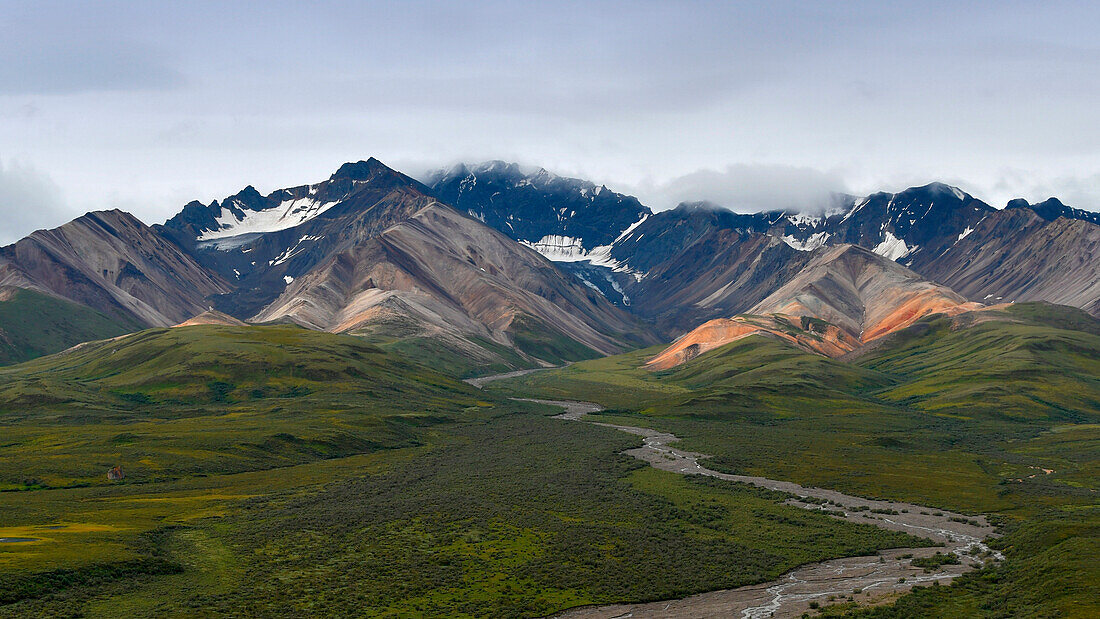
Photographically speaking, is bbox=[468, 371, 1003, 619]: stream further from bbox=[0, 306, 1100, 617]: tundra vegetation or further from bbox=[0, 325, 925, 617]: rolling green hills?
bbox=[0, 325, 925, 617]: rolling green hills

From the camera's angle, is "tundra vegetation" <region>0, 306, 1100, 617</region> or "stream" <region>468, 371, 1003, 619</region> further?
"stream" <region>468, 371, 1003, 619</region>

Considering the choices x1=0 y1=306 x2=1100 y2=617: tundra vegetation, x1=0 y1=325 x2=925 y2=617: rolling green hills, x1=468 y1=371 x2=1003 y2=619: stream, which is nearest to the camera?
x1=0 y1=306 x2=1100 y2=617: tundra vegetation

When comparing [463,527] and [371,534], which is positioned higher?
[371,534]

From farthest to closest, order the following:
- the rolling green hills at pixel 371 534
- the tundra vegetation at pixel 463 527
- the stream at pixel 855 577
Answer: the rolling green hills at pixel 371 534 → the stream at pixel 855 577 → the tundra vegetation at pixel 463 527

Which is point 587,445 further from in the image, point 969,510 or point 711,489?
point 969,510

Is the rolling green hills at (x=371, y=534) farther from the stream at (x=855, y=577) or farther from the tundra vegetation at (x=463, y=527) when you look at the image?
the stream at (x=855, y=577)

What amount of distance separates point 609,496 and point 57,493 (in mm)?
84715

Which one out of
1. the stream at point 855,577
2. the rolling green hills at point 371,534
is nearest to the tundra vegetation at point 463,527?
the rolling green hills at point 371,534

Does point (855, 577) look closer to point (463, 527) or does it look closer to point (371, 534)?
point (463, 527)

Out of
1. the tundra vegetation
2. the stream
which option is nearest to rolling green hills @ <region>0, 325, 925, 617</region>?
the tundra vegetation

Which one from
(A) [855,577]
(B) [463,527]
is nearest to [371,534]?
(B) [463,527]

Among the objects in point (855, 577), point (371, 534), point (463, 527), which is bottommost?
point (855, 577)

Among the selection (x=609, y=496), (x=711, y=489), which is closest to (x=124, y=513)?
(x=609, y=496)

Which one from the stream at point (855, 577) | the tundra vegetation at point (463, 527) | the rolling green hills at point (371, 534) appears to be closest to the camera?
the tundra vegetation at point (463, 527)
